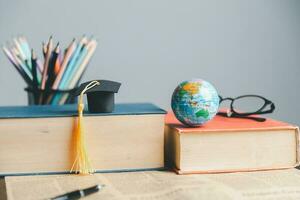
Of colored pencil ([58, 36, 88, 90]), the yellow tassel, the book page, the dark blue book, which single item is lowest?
the book page

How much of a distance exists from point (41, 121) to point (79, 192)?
13 cm

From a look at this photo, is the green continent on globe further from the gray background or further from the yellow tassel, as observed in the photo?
the gray background

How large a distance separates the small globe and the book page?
8 centimetres

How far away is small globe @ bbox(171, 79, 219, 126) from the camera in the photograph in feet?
2.15

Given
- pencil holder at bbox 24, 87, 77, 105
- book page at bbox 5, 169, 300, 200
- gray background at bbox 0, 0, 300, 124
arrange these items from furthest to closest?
gray background at bbox 0, 0, 300, 124 → pencil holder at bbox 24, 87, 77, 105 → book page at bbox 5, 169, 300, 200

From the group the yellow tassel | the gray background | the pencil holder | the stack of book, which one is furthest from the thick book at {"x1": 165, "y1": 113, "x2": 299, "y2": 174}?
the gray background

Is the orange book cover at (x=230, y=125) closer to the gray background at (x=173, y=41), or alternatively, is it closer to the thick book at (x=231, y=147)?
the thick book at (x=231, y=147)

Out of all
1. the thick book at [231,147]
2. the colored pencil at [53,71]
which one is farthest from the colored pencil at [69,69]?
the thick book at [231,147]

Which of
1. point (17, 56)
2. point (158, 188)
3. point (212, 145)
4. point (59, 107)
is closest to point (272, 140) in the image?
point (212, 145)

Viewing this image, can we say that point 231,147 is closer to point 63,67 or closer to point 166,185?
point 166,185

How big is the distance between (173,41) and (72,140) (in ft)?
2.12

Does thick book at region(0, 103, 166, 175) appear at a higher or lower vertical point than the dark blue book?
lower

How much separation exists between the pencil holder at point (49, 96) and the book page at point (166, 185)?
0.76ft

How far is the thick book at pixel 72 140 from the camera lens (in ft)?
2.09
